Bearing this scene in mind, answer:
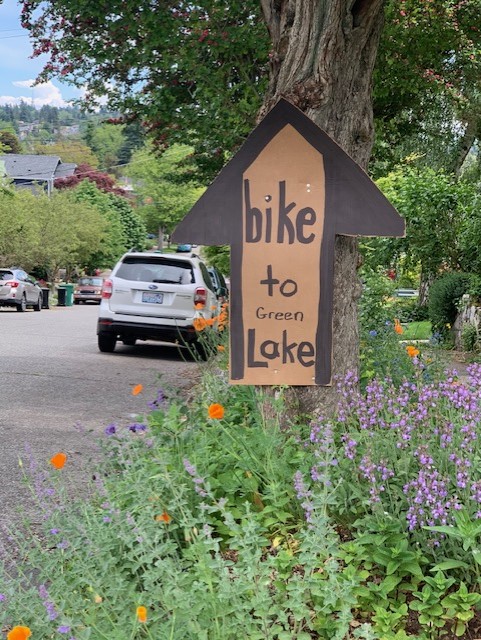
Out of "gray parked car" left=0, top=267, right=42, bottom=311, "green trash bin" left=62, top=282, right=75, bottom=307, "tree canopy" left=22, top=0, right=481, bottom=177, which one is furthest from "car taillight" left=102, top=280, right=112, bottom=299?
"green trash bin" left=62, top=282, right=75, bottom=307

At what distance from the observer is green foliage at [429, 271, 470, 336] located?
16.3 metres

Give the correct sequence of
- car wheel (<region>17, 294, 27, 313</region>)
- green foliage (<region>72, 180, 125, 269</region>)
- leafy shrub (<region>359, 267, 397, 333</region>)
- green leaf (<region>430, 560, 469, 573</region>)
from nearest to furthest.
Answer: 1. green leaf (<region>430, 560, 469, 573</region>)
2. leafy shrub (<region>359, 267, 397, 333</region>)
3. car wheel (<region>17, 294, 27, 313</region>)
4. green foliage (<region>72, 180, 125, 269</region>)

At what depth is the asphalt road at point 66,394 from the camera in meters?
5.93

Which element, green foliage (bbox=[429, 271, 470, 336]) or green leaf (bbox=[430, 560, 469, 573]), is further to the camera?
green foliage (bbox=[429, 271, 470, 336])

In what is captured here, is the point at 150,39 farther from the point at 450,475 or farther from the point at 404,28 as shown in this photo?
the point at 450,475

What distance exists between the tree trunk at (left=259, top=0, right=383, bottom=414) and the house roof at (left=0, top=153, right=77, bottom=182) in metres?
98.5

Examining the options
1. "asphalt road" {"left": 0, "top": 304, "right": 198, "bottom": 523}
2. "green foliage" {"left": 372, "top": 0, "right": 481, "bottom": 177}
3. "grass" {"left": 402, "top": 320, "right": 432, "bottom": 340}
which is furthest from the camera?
"grass" {"left": 402, "top": 320, "right": 432, "bottom": 340}

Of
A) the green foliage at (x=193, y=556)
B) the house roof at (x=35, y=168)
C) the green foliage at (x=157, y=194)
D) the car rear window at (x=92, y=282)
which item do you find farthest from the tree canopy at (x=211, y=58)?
the house roof at (x=35, y=168)

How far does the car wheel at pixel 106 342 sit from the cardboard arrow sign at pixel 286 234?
32.8ft

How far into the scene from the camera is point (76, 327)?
21.3 metres

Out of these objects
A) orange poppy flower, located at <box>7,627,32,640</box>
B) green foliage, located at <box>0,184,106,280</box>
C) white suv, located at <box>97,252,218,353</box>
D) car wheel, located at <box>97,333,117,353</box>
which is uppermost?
green foliage, located at <box>0,184,106,280</box>

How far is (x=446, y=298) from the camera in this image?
54.4 feet

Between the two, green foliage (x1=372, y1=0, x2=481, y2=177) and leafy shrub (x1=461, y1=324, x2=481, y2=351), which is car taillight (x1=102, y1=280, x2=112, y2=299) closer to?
green foliage (x1=372, y1=0, x2=481, y2=177)

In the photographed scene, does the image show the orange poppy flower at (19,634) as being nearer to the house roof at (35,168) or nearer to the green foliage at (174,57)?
the green foliage at (174,57)
